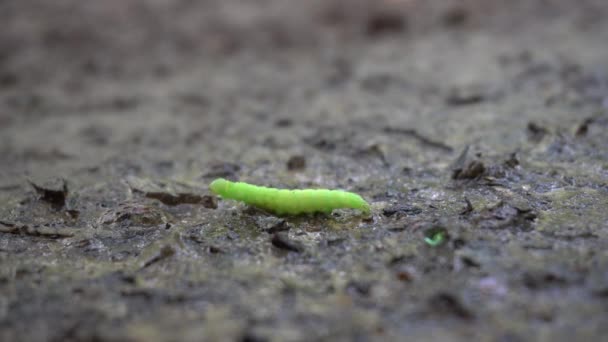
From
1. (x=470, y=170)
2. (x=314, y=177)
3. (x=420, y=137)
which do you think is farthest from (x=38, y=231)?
(x=420, y=137)

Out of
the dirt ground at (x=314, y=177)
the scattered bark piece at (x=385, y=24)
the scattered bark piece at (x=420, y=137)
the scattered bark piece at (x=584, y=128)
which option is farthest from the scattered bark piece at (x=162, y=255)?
the scattered bark piece at (x=385, y=24)

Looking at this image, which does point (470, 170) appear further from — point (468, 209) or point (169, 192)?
point (169, 192)

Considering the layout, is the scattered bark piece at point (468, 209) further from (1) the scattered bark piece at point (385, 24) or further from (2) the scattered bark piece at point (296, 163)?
(1) the scattered bark piece at point (385, 24)

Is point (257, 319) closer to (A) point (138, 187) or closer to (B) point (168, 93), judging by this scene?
(A) point (138, 187)

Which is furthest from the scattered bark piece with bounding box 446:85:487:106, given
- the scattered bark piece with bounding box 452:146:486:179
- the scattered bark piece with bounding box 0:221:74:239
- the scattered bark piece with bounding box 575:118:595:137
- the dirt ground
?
the scattered bark piece with bounding box 0:221:74:239

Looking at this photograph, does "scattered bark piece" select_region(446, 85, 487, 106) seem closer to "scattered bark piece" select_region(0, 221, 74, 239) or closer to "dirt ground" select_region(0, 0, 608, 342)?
"dirt ground" select_region(0, 0, 608, 342)

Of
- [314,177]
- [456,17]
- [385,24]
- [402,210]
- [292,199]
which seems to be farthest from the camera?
[385,24]

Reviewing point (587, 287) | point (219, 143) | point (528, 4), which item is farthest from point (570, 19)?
point (587, 287)
